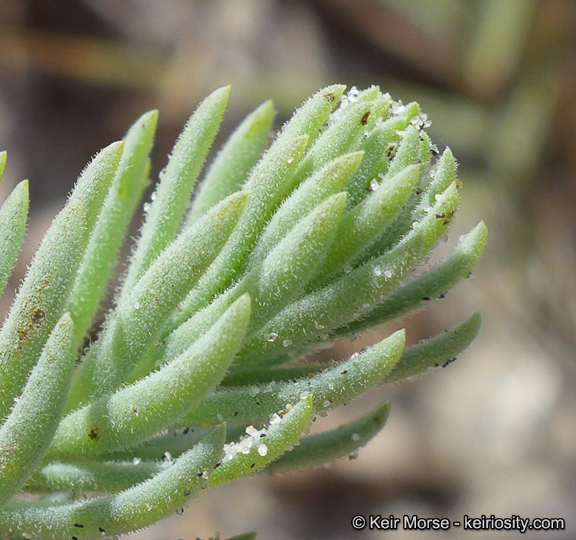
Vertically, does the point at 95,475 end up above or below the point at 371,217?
below

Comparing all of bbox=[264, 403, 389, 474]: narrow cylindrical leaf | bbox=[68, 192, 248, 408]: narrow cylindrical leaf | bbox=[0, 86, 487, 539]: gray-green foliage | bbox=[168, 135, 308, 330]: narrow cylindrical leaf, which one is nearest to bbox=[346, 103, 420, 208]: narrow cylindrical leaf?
bbox=[0, 86, 487, 539]: gray-green foliage

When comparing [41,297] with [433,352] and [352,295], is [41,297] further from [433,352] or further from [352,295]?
[433,352]

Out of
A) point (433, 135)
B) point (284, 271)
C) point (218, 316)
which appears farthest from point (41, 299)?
point (433, 135)

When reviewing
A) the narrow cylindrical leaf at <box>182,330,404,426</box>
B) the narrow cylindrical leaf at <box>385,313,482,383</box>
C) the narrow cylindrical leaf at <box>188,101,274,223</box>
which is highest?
the narrow cylindrical leaf at <box>188,101,274,223</box>

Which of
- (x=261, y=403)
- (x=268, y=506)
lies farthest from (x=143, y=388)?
(x=268, y=506)

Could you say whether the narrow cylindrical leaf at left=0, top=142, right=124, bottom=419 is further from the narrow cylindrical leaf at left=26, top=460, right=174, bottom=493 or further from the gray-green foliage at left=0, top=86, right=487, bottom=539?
the narrow cylindrical leaf at left=26, top=460, right=174, bottom=493

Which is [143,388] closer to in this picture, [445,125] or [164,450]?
[164,450]

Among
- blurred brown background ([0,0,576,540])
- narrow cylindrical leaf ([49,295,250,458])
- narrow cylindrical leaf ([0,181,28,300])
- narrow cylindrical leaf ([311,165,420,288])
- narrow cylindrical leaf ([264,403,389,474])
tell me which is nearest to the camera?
narrow cylindrical leaf ([49,295,250,458])
